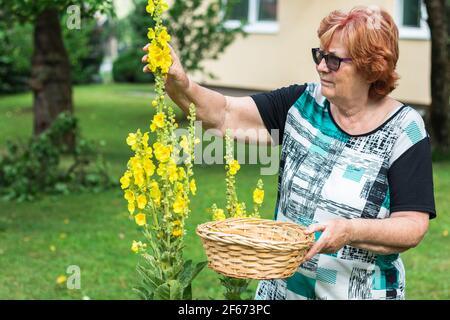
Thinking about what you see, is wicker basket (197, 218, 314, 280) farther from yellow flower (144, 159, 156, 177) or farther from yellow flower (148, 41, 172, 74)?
yellow flower (148, 41, 172, 74)

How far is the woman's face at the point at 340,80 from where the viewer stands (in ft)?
9.58

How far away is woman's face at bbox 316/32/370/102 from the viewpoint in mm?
2920

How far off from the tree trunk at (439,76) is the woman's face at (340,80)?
1028cm

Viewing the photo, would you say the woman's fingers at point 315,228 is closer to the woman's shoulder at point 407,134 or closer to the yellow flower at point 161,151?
the woman's shoulder at point 407,134

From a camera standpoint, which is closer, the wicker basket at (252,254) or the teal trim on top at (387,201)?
the wicker basket at (252,254)

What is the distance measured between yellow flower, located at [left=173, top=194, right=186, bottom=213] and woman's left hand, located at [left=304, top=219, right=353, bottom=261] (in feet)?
1.50

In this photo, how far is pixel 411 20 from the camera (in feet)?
62.2

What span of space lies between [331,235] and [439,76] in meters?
11.1

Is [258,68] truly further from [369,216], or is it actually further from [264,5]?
[369,216]

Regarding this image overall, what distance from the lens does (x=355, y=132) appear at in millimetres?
2998

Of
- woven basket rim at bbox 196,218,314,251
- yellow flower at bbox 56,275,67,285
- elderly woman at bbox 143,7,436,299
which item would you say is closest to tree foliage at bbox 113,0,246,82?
yellow flower at bbox 56,275,67,285

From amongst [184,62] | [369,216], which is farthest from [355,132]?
[184,62]

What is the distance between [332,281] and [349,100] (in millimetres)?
660

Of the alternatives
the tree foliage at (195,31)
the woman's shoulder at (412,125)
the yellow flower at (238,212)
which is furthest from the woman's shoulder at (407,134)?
the tree foliage at (195,31)
